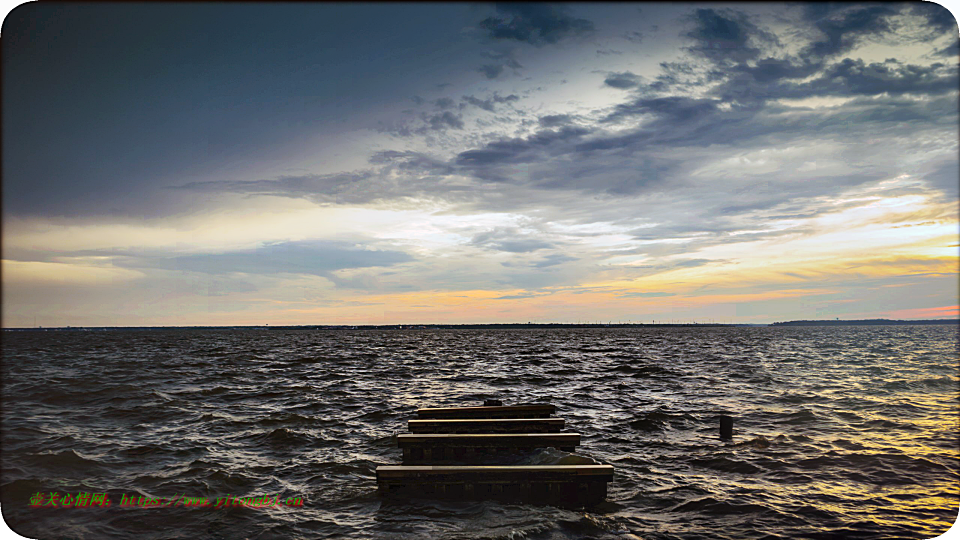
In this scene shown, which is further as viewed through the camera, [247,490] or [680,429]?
[680,429]

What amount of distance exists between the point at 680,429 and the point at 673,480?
6047 millimetres

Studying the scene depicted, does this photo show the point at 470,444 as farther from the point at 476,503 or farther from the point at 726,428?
the point at 726,428

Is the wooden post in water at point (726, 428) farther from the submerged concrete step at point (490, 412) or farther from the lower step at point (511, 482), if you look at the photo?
the lower step at point (511, 482)

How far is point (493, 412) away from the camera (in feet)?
54.2

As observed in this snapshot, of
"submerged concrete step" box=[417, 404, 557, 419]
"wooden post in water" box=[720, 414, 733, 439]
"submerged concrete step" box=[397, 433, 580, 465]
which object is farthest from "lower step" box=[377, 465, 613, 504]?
"wooden post in water" box=[720, 414, 733, 439]

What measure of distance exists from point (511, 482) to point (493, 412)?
19.4ft

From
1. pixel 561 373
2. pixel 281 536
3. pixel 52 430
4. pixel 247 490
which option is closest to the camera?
pixel 281 536

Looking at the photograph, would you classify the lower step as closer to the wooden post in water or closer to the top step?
the top step

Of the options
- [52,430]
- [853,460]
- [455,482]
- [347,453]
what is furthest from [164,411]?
[853,460]

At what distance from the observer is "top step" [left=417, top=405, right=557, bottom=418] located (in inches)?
638

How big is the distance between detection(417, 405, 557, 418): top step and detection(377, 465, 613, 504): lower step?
533cm

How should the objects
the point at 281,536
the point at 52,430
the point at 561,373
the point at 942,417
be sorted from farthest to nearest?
the point at 561,373, the point at 942,417, the point at 52,430, the point at 281,536

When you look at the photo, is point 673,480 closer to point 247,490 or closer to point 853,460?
point 853,460

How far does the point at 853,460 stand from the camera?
47.3 ft
